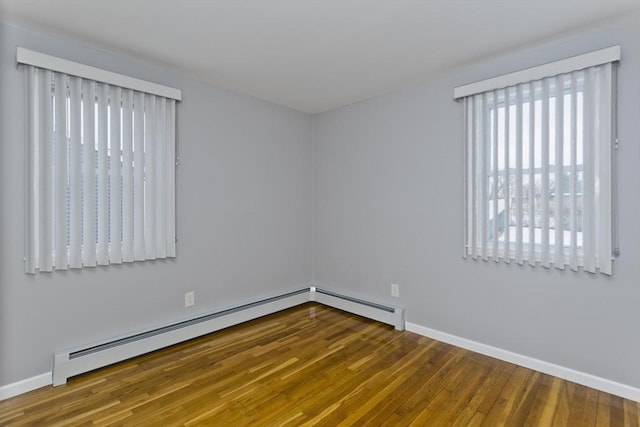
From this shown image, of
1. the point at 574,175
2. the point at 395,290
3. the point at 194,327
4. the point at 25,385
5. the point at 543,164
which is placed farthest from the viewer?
the point at 395,290

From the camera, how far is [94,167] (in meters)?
2.35

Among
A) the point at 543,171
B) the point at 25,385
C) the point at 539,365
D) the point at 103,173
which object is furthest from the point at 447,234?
the point at 25,385

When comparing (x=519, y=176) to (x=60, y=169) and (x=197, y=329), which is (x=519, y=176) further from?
(x=60, y=169)

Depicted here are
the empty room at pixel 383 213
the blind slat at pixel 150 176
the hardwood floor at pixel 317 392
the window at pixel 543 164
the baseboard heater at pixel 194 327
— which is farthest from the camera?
the blind slat at pixel 150 176

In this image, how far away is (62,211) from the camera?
7.27ft

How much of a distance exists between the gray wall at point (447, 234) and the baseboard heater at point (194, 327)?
0.16 meters

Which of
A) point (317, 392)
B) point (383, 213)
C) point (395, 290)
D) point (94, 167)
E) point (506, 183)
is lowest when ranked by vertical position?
point (317, 392)

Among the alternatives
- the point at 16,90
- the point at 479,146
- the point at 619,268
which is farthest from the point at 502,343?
the point at 16,90

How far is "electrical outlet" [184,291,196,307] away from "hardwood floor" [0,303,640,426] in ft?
1.20

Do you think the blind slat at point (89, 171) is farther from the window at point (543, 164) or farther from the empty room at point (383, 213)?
the window at point (543, 164)

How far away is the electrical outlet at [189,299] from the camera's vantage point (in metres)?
2.94

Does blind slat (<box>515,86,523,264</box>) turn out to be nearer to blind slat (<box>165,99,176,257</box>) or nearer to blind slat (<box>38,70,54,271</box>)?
blind slat (<box>165,99,176,257</box>)

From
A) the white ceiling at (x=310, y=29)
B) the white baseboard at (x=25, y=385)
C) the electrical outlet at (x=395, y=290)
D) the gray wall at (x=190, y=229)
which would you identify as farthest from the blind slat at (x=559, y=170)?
the white baseboard at (x=25, y=385)

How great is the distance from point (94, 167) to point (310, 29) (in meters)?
1.85
